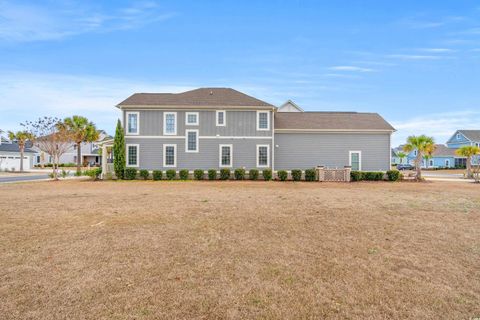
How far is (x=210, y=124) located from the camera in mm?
24094

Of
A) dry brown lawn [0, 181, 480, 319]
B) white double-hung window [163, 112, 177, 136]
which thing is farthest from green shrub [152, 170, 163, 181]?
dry brown lawn [0, 181, 480, 319]

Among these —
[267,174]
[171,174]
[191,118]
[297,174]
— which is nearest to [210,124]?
[191,118]

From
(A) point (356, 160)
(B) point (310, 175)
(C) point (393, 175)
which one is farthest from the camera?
(A) point (356, 160)

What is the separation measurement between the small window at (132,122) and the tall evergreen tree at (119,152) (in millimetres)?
769

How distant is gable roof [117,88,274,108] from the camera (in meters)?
23.8

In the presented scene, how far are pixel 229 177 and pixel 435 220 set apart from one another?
16.6 meters

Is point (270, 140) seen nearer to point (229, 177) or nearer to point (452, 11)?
point (229, 177)

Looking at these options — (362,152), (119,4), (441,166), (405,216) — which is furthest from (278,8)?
(441,166)

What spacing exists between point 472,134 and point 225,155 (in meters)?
56.7

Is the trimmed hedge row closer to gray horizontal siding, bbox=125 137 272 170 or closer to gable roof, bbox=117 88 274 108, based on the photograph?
gray horizontal siding, bbox=125 137 272 170

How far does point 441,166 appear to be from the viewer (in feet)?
188

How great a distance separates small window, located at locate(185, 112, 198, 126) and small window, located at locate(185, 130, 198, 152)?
0.68 metres

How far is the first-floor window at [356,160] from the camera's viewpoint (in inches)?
982

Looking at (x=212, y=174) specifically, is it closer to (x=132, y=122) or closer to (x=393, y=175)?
(x=132, y=122)
